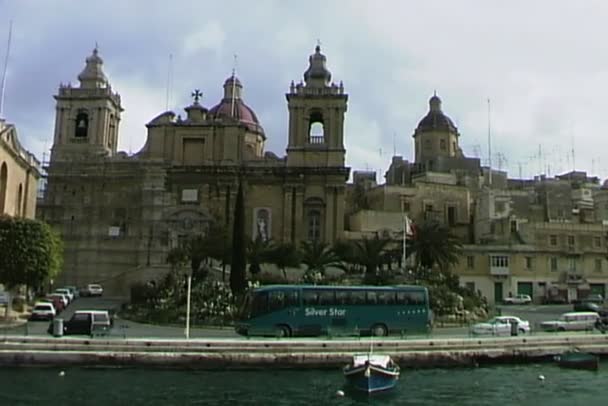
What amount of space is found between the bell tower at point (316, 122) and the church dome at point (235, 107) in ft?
33.2

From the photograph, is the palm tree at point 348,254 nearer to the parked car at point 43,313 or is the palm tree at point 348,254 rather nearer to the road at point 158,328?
the road at point 158,328

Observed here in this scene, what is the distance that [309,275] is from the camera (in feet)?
147

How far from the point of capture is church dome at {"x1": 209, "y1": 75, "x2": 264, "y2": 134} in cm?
7475

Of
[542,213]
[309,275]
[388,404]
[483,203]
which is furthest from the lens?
[542,213]

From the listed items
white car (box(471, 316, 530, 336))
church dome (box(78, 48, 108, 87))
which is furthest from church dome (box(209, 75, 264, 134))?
white car (box(471, 316, 530, 336))

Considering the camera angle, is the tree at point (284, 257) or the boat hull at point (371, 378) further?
the tree at point (284, 257)

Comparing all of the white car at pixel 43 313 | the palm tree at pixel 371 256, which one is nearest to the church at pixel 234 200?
the palm tree at pixel 371 256

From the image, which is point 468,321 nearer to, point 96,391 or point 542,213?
point 96,391

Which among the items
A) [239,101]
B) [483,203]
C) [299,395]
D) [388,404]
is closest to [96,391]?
[299,395]

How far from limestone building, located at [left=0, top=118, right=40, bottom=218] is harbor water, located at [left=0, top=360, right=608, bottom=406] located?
22.9 meters

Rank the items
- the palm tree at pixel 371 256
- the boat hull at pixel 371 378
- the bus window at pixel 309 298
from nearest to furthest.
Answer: the boat hull at pixel 371 378, the bus window at pixel 309 298, the palm tree at pixel 371 256

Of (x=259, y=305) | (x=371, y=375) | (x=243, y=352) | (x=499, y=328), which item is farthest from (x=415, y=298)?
(x=371, y=375)

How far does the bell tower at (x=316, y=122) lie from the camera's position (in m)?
63.8

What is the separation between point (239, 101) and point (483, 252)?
32.1 metres
